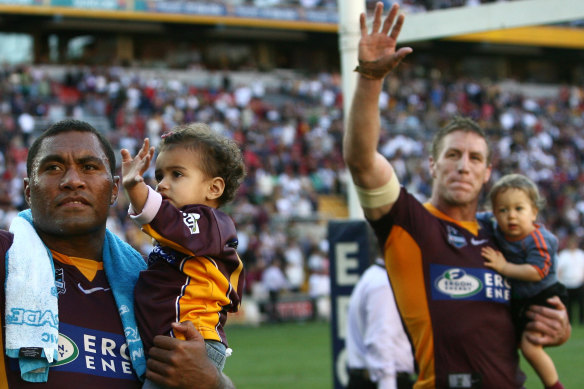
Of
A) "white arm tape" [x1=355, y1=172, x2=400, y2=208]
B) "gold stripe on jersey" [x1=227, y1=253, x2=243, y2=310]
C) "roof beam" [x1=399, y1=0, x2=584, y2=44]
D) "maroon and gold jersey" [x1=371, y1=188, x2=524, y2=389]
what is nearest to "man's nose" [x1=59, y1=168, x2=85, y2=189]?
"gold stripe on jersey" [x1=227, y1=253, x2=243, y2=310]

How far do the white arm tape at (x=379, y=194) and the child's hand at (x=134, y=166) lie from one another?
40.2 inches

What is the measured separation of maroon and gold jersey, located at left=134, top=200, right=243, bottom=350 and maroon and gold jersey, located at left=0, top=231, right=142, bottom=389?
0.34ft

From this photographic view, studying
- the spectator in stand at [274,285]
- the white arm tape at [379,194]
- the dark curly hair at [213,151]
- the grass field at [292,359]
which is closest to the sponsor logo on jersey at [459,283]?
the white arm tape at [379,194]

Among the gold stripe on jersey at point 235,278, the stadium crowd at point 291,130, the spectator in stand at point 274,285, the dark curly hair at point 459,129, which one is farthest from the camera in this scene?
the stadium crowd at point 291,130

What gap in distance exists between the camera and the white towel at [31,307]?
2.61 metres

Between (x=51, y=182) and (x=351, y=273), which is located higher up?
(x=51, y=182)

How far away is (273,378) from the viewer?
1074 centimetres

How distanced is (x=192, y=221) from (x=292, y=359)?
9732mm

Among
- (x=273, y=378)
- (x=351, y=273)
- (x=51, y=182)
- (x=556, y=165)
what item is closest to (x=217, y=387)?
(x=51, y=182)

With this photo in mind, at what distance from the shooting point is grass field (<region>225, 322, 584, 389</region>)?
10.4 metres

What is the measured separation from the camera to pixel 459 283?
3855mm

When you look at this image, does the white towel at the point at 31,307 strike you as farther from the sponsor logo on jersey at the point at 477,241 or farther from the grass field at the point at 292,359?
the grass field at the point at 292,359

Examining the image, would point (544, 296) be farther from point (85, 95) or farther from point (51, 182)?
point (85, 95)

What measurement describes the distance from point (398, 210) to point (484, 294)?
1.75ft
